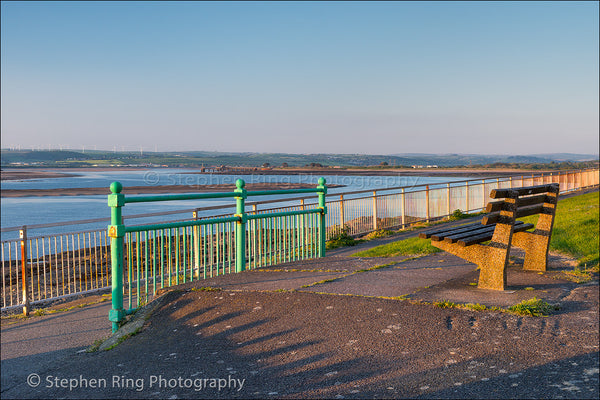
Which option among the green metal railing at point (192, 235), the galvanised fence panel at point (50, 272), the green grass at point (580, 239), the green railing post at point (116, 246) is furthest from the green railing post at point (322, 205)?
the green grass at point (580, 239)

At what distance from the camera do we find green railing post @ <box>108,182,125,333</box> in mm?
6121

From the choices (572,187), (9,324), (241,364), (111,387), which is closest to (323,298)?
(241,364)

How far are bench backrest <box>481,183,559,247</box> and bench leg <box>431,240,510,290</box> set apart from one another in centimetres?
15

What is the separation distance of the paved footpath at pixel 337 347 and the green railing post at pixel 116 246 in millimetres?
496

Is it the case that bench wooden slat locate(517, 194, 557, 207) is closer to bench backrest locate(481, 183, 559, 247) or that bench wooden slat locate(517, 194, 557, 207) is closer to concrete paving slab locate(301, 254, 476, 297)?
bench backrest locate(481, 183, 559, 247)

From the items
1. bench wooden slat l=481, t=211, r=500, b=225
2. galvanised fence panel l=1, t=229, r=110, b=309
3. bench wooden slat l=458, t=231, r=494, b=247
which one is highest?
bench wooden slat l=481, t=211, r=500, b=225

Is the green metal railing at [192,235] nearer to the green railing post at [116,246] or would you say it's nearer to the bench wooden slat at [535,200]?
the green railing post at [116,246]

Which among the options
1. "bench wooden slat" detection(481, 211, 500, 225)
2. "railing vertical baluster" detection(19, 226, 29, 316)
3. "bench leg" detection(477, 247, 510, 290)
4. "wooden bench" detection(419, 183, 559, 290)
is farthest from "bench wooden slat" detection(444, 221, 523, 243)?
"railing vertical baluster" detection(19, 226, 29, 316)

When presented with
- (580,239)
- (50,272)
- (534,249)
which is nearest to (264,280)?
(534,249)

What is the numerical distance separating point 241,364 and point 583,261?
6363mm

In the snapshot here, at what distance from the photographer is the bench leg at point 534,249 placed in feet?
25.7

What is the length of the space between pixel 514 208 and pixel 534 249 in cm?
165

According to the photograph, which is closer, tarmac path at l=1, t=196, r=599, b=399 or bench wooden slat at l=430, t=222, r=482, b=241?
tarmac path at l=1, t=196, r=599, b=399

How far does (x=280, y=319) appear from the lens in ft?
18.6
